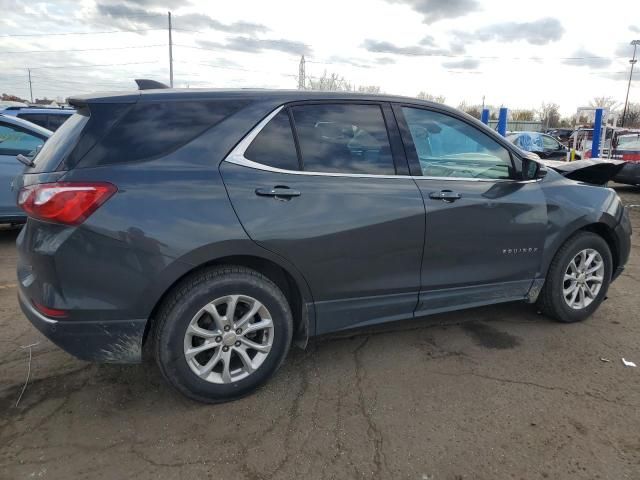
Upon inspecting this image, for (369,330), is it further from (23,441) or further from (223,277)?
(23,441)

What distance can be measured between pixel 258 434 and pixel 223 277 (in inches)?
33.7

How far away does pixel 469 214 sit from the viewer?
10.9 feet

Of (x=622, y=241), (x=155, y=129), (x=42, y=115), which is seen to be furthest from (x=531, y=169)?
(x=42, y=115)

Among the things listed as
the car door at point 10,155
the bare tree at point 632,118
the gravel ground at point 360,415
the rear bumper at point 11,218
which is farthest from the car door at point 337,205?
the bare tree at point 632,118

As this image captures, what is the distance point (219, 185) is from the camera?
8.59 ft

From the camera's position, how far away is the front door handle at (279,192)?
270 cm

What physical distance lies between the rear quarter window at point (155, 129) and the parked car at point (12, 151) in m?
4.40

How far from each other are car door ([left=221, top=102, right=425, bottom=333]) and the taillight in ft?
2.09

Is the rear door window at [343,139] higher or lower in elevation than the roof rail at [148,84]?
lower

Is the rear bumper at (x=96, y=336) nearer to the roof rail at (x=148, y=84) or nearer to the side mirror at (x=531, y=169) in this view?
the roof rail at (x=148, y=84)

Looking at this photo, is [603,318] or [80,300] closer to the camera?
[80,300]

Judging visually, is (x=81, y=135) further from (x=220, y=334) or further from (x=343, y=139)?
(x=343, y=139)

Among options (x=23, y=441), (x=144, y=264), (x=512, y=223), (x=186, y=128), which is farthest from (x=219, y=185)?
(x=512, y=223)

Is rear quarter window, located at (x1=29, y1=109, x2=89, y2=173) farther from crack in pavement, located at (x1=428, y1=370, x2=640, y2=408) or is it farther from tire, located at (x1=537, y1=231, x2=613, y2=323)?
tire, located at (x1=537, y1=231, x2=613, y2=323)
